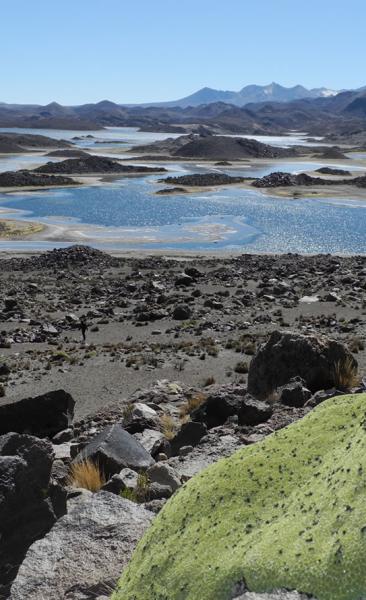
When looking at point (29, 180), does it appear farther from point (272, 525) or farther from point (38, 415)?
point (272, 525)

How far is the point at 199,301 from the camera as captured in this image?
110ft

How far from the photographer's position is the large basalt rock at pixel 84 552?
16.9 ft

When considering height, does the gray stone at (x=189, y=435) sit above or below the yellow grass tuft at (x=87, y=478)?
below

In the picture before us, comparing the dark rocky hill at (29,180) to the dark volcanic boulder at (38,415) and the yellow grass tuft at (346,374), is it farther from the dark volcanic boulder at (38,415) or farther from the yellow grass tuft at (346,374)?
the yellow grass tuft at (346,374)

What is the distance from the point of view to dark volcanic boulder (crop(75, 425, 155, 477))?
938 centimetres

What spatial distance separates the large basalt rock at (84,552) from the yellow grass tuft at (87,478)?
2255 millimetres

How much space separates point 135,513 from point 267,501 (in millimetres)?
1850

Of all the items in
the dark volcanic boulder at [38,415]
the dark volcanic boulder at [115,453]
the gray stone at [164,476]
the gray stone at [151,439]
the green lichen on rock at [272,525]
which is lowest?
the dark volcanic boulder at [38,415]

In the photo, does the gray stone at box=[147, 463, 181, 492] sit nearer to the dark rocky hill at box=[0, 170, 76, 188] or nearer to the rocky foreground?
the rocky foreground

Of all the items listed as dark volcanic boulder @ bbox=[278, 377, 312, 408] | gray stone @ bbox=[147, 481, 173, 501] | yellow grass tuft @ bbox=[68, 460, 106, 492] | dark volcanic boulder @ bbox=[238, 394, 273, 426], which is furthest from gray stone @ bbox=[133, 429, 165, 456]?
gray stone @ bbox=[147, 481, 173, 501]

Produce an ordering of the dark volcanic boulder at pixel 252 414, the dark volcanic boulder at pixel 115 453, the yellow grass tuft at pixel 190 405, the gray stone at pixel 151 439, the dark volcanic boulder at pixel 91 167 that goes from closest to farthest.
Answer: the dark volcanic boulder at pixel 115 453 → the gray stone at pixel 151 439 → the dark volcanic boulder at pixel 252 414 → the yellow grass tuft at pixel 190 405 → the dark volcanic boulder at pixel 91 167

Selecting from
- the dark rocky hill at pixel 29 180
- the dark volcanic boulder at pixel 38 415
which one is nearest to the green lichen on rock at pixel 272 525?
the dark volcanic boulder at pixel 38 415

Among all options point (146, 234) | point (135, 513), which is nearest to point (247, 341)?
point (135, 513)

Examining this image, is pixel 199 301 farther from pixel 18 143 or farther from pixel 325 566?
pixel 18 143
